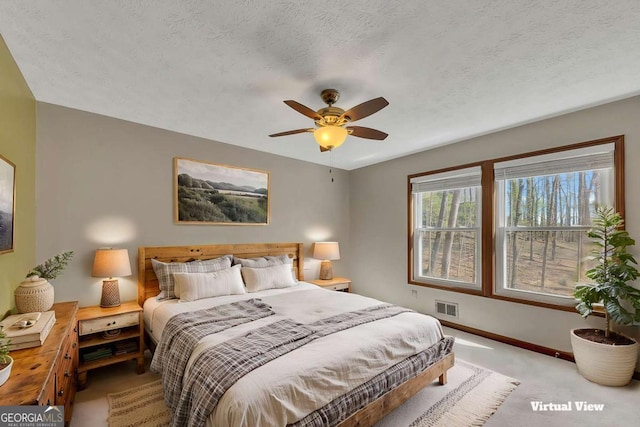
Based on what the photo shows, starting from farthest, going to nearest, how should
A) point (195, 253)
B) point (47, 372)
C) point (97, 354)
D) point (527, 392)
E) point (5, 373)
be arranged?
point (195, 253) < point (97, 354) < point (527, 392) < point (47, 372) < point (5, 373)

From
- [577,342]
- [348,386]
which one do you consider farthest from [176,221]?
[577,342]

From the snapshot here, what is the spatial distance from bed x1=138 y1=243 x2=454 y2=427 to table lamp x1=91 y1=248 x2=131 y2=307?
10.8 inches

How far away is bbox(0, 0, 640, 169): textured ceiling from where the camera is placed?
61.9 inches

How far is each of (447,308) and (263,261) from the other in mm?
2612

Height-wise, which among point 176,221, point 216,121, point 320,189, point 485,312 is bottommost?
point 485,312

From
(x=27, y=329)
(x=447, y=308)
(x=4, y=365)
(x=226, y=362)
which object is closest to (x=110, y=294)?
(x=27, y=329)

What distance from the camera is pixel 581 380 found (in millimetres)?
2582

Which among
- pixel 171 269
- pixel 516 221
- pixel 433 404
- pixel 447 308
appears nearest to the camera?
pixel 433 404

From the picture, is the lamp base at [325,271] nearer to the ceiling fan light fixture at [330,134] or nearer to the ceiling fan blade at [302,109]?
the ceiling fan light fixture at [330,134]

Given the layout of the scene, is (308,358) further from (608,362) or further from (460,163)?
(460,163)

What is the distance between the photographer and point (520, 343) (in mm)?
3281

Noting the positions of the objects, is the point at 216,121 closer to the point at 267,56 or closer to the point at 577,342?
the point at 267,56

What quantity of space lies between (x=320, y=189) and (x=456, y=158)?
2182mm

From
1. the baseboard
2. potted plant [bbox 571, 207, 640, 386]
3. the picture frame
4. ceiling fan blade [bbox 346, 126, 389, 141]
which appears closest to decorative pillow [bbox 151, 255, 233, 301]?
the picture frame
